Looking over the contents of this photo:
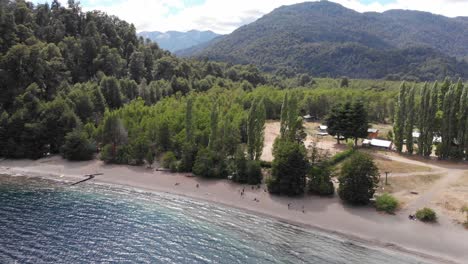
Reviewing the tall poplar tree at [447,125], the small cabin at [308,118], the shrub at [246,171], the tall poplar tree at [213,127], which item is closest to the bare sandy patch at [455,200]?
the tall poplar tree at [447,125]

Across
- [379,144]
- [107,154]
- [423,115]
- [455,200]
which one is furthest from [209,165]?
[423,115]

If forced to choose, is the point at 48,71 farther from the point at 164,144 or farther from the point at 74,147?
the point at 164,144

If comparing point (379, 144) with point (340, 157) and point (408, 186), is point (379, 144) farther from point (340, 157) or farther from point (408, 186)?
point (408, 186)

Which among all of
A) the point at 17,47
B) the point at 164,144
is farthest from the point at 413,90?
the point at 17,47

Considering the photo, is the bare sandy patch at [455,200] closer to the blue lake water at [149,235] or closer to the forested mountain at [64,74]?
the blue lake water at [149,235]

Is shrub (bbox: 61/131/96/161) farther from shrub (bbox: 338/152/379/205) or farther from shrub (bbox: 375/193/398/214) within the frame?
shrub (bbox: 375/193/398/214)

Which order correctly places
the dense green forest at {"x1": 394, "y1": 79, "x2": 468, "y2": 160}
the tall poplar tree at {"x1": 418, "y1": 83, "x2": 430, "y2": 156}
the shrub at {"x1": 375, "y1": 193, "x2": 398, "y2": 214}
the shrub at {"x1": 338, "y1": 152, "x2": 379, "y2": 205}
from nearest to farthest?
the shrub at {"x1": 375, "y1": 193, "x2": 398, "y2": 214} → the shrub at {"x1": 338, "y1": 152, "x2": 379, "y2": 205} → the dense green forest at {"x1": 394, "y1": 79, "x2": 468, "y2": 160} → the tall poplar tree at {"x1": 418, "y1": 83, "x2": 430, "y2": 156}

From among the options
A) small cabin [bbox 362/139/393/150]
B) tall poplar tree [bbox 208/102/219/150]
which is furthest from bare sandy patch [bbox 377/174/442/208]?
tall poplar tree [bbox 208/102/219/150]
